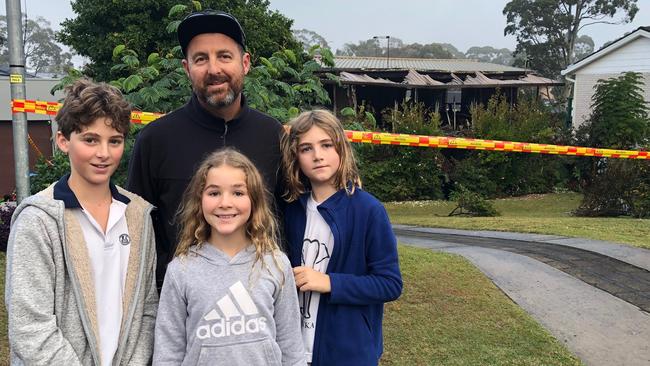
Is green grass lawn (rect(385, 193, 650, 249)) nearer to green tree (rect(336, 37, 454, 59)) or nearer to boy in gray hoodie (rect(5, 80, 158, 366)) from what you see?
boy in gray hoodie (rect(5, 80, 158, 366))

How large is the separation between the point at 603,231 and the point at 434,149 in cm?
1004

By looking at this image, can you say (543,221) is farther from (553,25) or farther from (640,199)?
(553,25)

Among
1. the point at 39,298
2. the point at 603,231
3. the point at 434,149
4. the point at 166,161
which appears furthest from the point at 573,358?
the point at 434,149

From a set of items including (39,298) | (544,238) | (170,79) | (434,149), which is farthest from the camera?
(434,149)

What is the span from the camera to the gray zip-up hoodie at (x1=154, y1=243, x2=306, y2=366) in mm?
1904

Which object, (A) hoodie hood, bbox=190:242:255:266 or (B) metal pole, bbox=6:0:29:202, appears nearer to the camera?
(A) hoodie hood, bbox=190:242:255:266

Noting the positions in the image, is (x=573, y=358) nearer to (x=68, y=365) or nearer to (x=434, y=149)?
(x=68, y=365)

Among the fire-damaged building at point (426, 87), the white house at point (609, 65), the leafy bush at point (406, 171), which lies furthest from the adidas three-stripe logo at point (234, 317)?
the white house at point (609, 65)

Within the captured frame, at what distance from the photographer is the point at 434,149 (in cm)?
1862

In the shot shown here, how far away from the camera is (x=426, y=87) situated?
2209 centimetres

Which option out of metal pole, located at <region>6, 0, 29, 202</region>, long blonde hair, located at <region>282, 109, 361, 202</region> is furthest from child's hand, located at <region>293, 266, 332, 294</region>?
metal pole, located at <region>6, 0, 29, 202</region>

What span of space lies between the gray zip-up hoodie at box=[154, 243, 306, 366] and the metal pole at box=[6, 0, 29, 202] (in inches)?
112

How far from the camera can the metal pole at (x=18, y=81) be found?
12.6 feet

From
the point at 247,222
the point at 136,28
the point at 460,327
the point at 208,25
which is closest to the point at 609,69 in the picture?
the point at 136,28
